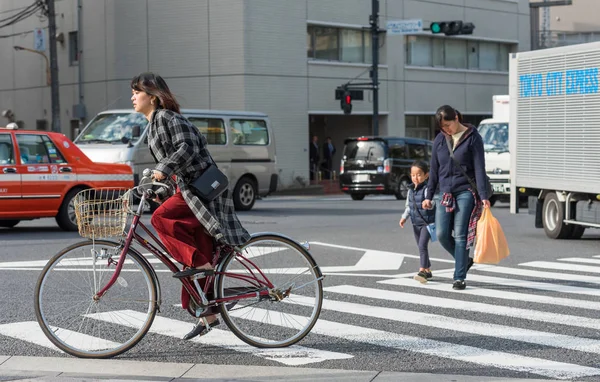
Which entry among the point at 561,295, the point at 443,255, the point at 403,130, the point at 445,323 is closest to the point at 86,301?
the point at 445,323

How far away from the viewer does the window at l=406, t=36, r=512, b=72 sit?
135ft

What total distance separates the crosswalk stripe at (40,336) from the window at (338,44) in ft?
97.3

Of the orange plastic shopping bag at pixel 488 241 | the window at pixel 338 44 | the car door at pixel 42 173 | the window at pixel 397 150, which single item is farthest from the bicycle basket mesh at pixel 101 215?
the window at pixel 338 44

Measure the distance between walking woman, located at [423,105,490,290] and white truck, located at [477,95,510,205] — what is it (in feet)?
41.6

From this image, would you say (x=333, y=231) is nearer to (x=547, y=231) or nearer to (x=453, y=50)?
(x=547, y=231)

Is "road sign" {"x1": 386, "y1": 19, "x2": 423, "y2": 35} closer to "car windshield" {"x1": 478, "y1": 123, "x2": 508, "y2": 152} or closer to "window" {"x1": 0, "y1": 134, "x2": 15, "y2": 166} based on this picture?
"car windshield" {"x1": 478, "y1": 123, "x2": 508, "y2": 152}

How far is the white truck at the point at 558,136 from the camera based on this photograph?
46.1ft

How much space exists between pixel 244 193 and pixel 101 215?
627 inches

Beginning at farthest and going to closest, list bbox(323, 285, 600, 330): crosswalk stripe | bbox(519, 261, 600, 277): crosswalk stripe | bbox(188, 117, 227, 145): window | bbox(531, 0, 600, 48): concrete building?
bbox(531, 0, 600, 48): concrete building → bbox(188, 117, 227, 145): window → bbox(519, 261, 600, 277): crosswalk stripe → bbox(323, 285, 600, 330): crosswalk stripe

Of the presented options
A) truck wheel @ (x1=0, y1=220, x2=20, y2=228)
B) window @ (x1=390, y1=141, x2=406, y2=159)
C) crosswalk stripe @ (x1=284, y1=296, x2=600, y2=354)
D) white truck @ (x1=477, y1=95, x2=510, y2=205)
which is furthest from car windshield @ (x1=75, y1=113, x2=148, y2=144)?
crosswalk stripe @ (x1=284, y1=296, x2=600, y2=354)

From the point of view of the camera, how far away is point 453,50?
4262 centimetres

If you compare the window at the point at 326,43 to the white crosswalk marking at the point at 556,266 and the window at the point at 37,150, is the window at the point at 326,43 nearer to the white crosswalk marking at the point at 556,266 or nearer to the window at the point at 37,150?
the window at the point at 37,150

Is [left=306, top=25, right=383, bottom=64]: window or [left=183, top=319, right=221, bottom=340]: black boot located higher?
[left=306, top=25, right=383, bottom=64]: window

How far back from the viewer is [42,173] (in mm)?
15492
